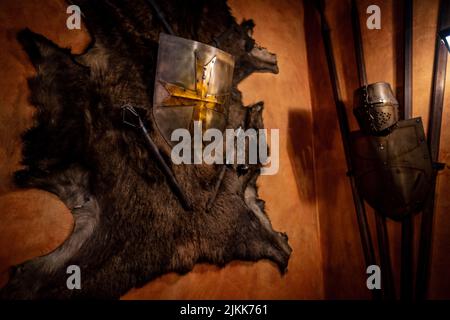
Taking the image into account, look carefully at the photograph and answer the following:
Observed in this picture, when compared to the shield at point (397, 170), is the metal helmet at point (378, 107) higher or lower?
higher

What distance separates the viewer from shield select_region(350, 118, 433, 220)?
1.51m

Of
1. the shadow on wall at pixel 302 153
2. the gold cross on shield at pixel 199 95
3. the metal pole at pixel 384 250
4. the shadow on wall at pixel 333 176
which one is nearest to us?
the gold cross on shield at pixel 199 95

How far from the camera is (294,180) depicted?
→ 1995 mm

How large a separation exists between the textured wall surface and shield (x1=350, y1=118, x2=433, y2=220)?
0.09 metres

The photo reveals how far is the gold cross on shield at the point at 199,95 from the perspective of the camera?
1.36m

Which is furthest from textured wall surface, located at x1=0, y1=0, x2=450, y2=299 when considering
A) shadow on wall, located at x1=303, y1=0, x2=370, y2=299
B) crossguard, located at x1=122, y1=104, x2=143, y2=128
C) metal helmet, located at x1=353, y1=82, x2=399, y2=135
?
crossguard, located at x1=122, y1=104, x2=143, y2=128

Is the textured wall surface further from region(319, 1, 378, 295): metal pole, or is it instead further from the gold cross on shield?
the gold cross on shield

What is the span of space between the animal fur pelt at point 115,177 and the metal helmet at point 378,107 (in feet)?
2.86

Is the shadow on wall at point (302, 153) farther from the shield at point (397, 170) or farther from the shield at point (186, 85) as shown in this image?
the shield at point (186, 85)

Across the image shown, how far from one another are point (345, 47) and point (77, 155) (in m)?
2.01

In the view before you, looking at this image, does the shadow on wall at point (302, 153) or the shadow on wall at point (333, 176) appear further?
the shadow on wall at point (302, 153)

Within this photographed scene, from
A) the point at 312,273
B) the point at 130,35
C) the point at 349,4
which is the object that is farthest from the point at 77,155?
the point at 349,4

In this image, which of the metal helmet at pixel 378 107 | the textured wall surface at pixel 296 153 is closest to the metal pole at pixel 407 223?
the textured wall surface at pixel 296 153

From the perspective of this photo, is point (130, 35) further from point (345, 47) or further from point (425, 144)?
point (425, 144)
